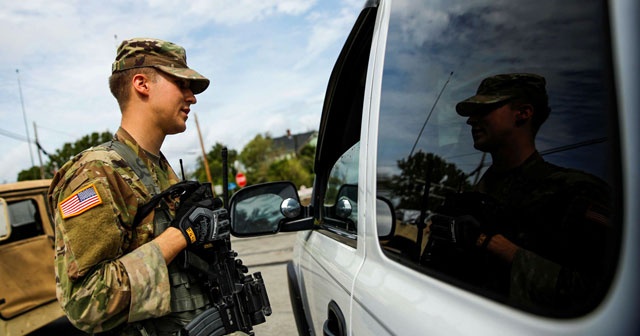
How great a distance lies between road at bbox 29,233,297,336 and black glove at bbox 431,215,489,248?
11.1 feet

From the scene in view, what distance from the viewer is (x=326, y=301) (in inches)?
63.2

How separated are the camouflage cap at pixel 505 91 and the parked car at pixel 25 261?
17.0ft

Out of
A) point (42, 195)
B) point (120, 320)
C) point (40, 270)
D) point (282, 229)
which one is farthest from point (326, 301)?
point (42, 195)

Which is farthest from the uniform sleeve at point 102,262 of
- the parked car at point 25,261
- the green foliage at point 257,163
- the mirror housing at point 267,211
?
the green foliage at point 257,163

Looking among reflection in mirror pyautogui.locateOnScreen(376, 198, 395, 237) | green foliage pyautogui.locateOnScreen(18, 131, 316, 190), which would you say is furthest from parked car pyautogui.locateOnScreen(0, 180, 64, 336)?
green foliage pyautogui.locateOnScreen(18, 131, 316, 190)

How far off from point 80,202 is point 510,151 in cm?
131

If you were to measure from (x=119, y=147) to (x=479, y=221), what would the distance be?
4.62 ft

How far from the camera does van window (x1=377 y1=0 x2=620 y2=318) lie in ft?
1.78

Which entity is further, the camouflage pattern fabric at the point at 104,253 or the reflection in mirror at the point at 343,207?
the reflection in mirror at the point at 343,207

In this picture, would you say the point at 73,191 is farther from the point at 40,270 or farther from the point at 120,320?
the point at 40,270

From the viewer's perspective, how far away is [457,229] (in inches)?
33.8

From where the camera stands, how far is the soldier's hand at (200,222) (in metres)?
1.63

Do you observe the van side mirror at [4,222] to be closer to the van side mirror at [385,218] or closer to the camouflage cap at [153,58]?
the camouflage cap at [153,58]

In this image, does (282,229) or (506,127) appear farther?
(282,229)
